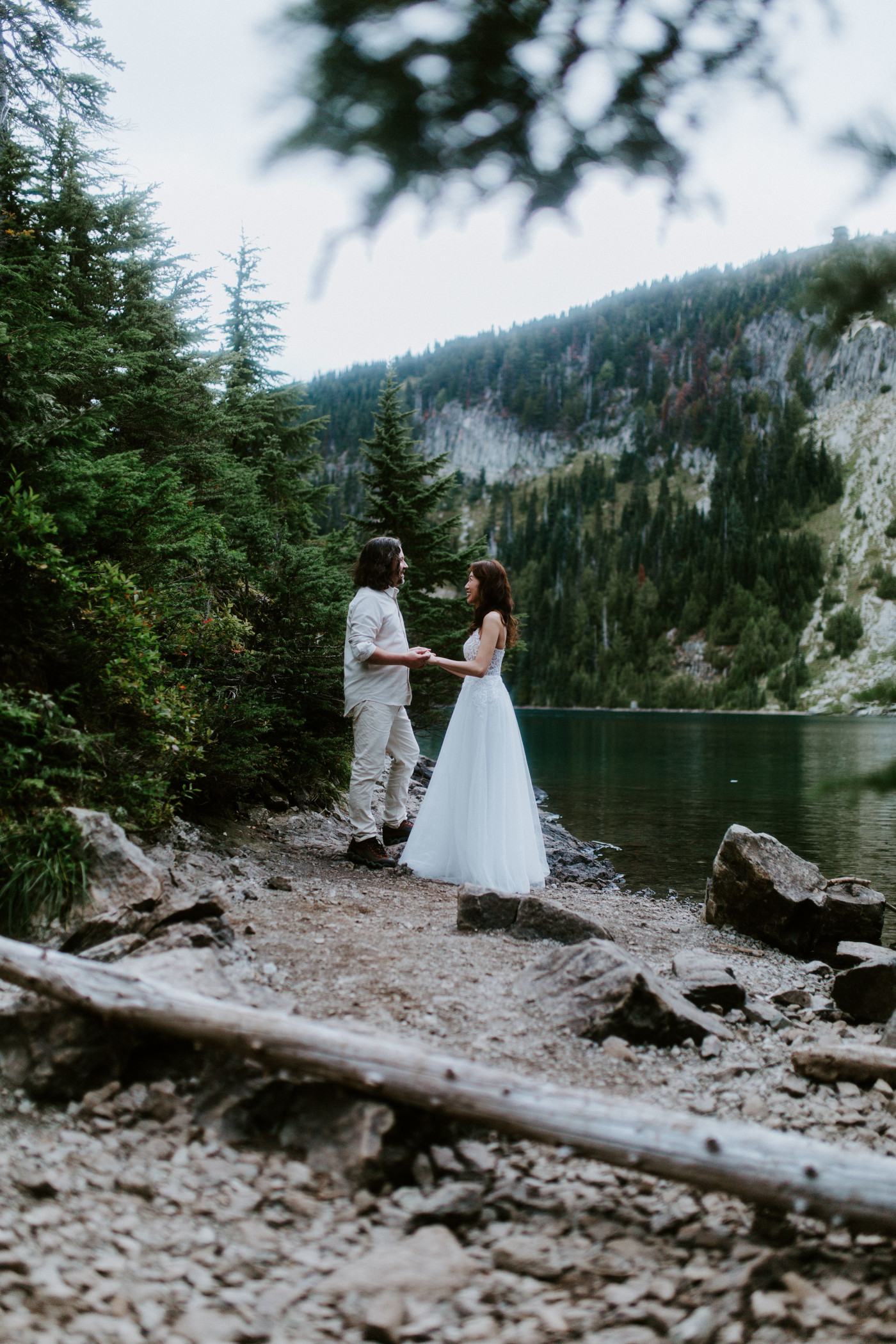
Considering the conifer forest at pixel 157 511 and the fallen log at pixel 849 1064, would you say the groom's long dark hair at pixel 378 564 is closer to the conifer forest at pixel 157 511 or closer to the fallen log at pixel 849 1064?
the conifer forest at pixel 157 511

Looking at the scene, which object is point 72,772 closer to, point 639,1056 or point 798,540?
point 639,1056

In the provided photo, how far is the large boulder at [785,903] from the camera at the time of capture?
7.46m

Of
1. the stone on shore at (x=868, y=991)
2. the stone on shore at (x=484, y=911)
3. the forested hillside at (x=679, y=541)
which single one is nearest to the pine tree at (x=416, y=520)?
the stone on shore at (x=484, y=911)

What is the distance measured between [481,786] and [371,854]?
1.40 meters

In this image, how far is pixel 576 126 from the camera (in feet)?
7.59

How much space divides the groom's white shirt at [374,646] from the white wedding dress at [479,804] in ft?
2.19

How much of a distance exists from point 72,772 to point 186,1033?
265 centimetres

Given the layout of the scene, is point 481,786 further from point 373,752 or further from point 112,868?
point 112,868

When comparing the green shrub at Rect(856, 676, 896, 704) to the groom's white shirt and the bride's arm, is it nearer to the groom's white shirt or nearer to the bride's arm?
the bride's arm

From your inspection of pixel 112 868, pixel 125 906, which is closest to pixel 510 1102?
pixel 125 906

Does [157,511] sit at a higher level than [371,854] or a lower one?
higher

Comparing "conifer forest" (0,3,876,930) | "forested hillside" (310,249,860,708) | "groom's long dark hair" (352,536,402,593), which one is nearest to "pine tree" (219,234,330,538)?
"conifer forest" (0,3,876,930)

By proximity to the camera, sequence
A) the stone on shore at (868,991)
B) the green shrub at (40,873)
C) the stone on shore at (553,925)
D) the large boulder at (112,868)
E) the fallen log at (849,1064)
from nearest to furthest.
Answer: the fallen log at (849,1064) → the green shrub at (40,873) → the large boulder at (112,868) → the stone on shore at (868,991) → the stone on shore at (553,925)

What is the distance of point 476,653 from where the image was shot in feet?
24.4
